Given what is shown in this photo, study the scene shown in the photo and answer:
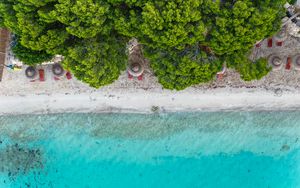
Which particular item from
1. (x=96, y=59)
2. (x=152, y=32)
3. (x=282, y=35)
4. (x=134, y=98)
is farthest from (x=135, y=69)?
(x=282, y=35)


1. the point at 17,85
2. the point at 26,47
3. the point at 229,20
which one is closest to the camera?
the point at 229,20

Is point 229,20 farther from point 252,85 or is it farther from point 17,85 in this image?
point 17,85

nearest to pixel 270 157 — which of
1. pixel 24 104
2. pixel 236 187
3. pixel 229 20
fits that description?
pixel 236 187

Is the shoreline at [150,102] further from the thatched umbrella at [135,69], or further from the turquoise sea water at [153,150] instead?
the thatched umbrella at [135,69]

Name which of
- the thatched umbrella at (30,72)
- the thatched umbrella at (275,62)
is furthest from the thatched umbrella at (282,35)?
the thatched umbrella at (30,72)

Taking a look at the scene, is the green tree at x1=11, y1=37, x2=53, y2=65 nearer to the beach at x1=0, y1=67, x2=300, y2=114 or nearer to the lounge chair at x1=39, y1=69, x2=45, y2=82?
the lounge chair at x1=39, y1=69, x2=45, y2=82

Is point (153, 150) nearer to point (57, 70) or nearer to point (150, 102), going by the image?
point (150, 102)
